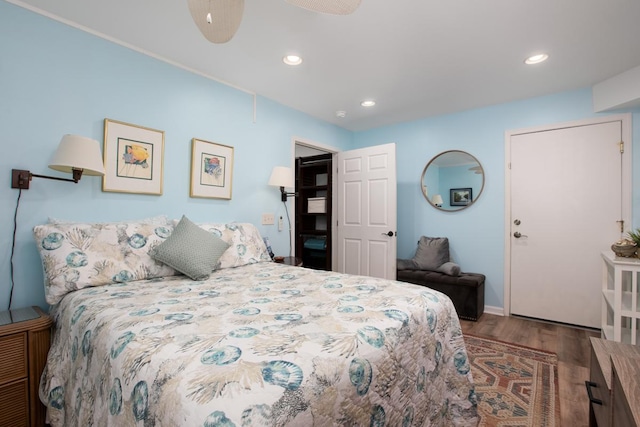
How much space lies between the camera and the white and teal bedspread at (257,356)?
2.40 feet

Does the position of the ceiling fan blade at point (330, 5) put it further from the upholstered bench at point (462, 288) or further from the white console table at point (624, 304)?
the upholstered bench at point (462, 288)

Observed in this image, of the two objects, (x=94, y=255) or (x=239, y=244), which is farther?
(x=239, y=244)

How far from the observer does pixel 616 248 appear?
2.34 metres

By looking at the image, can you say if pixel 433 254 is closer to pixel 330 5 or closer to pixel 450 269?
pixel 450 269

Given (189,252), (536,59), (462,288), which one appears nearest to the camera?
(189,252)

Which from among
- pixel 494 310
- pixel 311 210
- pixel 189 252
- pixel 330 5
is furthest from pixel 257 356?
pixel 311 210

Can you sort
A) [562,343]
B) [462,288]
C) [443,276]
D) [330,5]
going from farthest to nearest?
[443,276] < [462,288] < [562,343] < [330,5]

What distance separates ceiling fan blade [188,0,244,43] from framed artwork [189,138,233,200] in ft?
4.40

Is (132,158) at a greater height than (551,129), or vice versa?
(551,129)

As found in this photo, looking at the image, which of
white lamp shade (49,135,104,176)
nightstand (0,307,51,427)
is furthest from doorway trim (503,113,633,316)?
nightstand (0,307,51,427)

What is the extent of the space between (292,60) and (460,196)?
2587mm

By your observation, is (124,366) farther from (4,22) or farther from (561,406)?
(561,406)

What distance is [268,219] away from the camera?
3.29 meters

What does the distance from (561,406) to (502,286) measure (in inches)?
71.3
